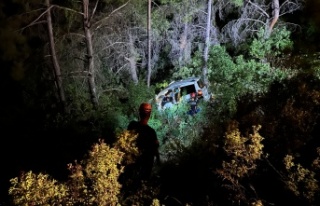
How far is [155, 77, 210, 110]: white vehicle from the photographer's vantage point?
47.1 feet

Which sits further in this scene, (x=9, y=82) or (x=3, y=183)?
(x=9, y=82)

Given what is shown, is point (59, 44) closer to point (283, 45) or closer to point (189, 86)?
point (189, 86)

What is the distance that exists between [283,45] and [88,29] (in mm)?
7713

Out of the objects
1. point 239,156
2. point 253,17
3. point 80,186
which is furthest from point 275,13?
point 80,186

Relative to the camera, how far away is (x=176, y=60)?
773 inches

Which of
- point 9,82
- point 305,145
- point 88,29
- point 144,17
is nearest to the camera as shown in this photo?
point 305,145

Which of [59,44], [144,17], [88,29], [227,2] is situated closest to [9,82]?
[59,44]

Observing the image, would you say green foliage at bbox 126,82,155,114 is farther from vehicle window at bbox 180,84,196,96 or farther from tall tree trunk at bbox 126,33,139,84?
tall tree trunk at bbox 126,33,139,84

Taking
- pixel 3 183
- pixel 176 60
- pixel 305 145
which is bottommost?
pixel 176 60

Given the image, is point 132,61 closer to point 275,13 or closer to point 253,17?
point 253,17

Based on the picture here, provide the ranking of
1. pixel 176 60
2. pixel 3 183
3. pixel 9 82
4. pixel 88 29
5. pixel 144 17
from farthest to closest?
pixel 176 60 → pixel 144 17 → pixel 9 82 → pixel 88 29 → pixel 3 183

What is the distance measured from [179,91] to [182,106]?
397 cm

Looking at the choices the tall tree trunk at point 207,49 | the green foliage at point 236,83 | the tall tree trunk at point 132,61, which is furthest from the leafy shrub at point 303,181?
the tall tree trunk at point 132,61

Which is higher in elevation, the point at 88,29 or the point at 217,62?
the point at 88,29
